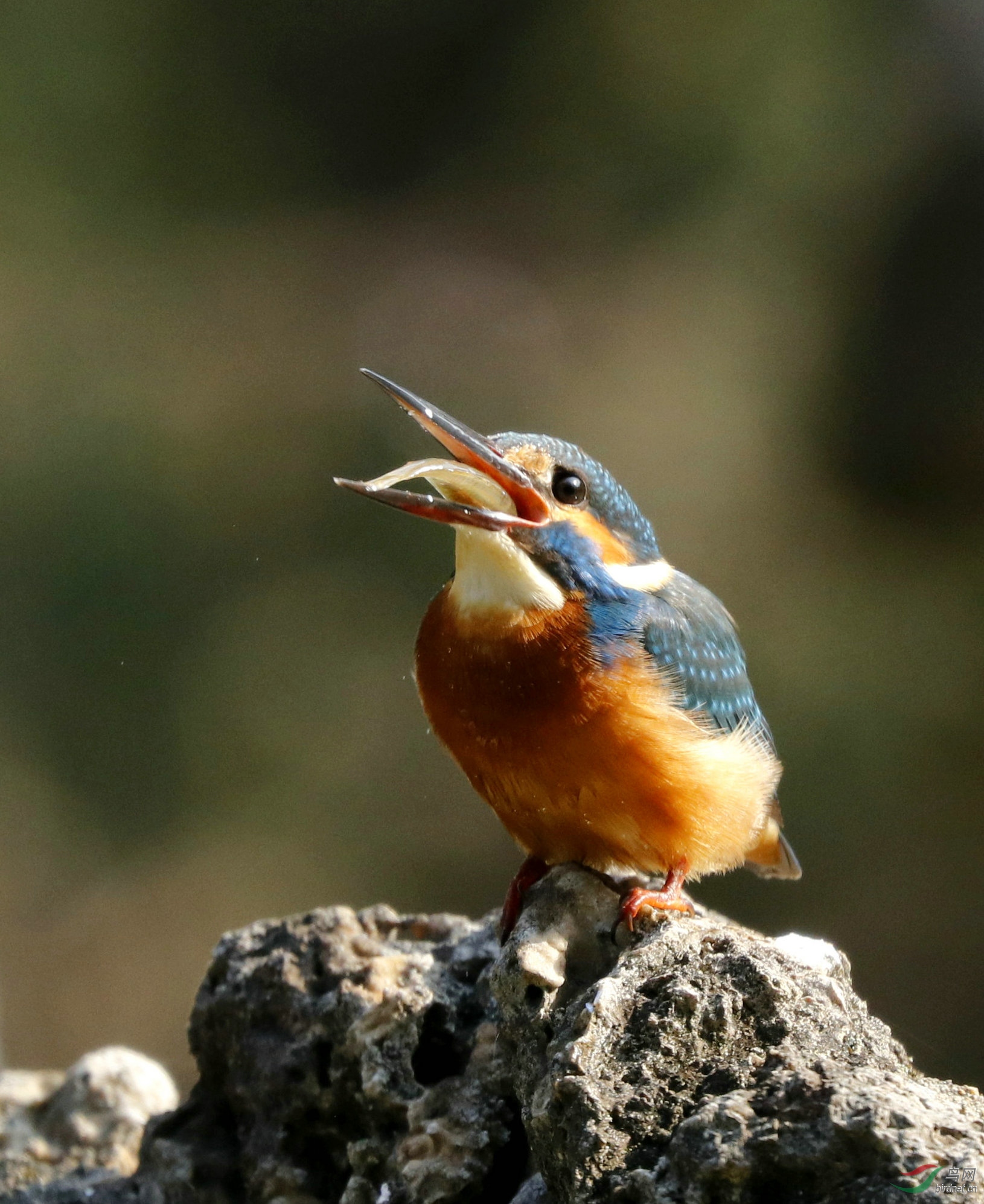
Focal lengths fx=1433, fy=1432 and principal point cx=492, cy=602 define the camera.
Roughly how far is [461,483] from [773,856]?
1.06 m

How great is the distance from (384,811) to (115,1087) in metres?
3.22

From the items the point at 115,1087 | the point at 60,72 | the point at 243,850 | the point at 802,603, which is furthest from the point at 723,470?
the point at 115,1087

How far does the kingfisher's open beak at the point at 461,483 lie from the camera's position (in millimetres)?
1887

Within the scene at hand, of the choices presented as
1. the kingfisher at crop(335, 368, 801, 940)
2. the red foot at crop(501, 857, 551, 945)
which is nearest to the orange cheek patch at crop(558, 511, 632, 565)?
the kingfisher at crop(335, 368, 801, 940)

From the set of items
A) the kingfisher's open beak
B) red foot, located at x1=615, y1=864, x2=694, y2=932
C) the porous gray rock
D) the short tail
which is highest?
the kingfisher's open beak

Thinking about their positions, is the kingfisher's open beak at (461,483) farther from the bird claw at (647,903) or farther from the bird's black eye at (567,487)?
the bird claw at (647,903)

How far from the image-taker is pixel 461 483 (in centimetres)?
199

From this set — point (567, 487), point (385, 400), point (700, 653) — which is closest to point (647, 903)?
point (700, 653)

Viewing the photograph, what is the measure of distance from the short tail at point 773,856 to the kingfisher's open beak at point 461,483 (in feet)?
2.67

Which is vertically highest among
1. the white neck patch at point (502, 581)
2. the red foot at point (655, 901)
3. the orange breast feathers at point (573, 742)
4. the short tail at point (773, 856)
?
the white neck patch at point (502, 581)

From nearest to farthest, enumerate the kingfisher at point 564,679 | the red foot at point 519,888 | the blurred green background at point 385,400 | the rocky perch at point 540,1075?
the rocky perch at point 540,1075 < the kingfisher at point 564,679 < the red foot at point 519,888 < the blurred green background at point 385,400

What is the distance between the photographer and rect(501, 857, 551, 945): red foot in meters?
2.15

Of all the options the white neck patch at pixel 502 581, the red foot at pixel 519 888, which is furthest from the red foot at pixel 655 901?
the white neck patch at pixel 502 581

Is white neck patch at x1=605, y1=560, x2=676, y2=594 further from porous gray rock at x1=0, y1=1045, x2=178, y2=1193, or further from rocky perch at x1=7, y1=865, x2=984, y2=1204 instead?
porous gray rock at x1=0, y1=1045, x2=178, y2=1193
